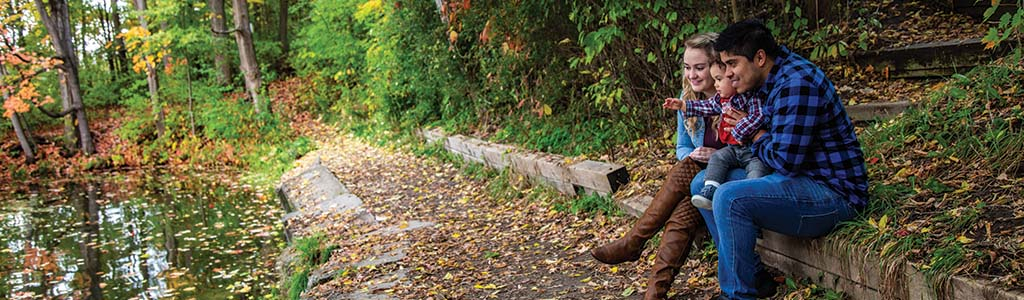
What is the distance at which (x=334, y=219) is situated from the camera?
7441 mm

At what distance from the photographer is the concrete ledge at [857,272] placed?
2.55m

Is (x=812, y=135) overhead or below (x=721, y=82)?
below

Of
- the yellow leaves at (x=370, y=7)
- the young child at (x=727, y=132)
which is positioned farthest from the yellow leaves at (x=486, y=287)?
the yellow leaves at (x=370, y=7)

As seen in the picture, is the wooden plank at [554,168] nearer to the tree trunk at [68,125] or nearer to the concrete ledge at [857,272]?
the concrete ledge at [857,272]

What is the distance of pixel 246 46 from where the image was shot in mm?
15242

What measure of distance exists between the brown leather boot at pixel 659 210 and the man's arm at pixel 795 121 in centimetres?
59

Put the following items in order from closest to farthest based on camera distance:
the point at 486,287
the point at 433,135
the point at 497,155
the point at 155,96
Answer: the point at 486,287 < the point at 497,155 < the point at 433,135 < the point at 155,96

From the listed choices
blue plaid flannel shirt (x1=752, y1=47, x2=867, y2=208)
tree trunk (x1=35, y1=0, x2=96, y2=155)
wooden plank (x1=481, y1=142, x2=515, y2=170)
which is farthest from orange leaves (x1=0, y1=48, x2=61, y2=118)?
blue plaid flannel shirt (x1=752, y1=47, x2=867, y2=208)

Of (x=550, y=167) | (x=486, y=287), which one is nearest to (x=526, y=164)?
(x=550, y=167)

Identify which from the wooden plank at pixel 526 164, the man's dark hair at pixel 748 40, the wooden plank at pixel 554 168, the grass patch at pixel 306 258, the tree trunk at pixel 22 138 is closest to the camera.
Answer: the man's dark hair at pixel 748 40

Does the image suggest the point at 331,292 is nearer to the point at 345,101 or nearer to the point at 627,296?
A: the point at 627,296

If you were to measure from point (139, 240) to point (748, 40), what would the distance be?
24.0 feet

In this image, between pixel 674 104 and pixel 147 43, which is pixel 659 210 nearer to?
pixel 674 104

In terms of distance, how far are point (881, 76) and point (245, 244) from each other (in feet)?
20.6
